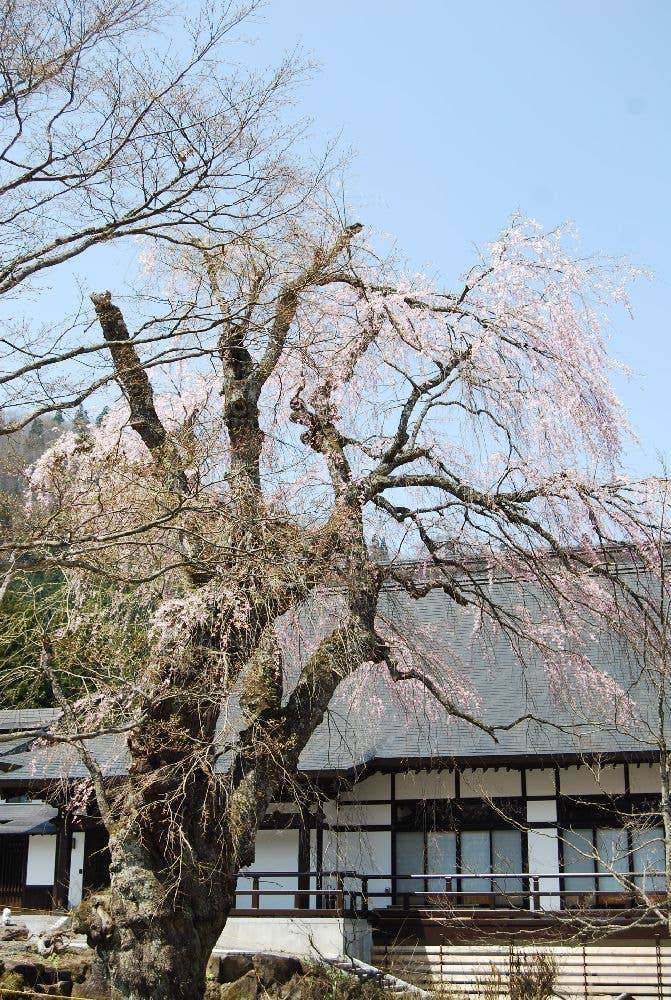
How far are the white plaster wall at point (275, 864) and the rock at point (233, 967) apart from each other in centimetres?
361

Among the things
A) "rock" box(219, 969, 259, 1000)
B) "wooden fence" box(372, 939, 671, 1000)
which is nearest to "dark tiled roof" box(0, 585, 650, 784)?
"wooden fence" box(372, 939, 671, 1000)

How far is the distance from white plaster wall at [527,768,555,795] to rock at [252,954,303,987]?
195 inches

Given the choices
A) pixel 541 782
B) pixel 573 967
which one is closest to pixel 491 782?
pixel 541 782

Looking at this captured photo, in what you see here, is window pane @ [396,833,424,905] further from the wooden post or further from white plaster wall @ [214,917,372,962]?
the wooden post

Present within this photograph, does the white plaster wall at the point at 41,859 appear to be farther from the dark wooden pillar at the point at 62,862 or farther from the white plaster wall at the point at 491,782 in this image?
the white plaster wall at the point at 491,782

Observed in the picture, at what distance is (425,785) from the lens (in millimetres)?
15859

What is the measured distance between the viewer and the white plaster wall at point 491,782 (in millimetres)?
15414

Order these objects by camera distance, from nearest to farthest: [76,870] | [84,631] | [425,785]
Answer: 1. [84,631]
2. [425,785]
3. [76,870]

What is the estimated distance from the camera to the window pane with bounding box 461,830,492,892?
595 inches

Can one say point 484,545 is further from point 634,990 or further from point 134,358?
point 634,990

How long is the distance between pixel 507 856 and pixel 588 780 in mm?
1571

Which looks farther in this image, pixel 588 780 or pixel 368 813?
pixel 368 813

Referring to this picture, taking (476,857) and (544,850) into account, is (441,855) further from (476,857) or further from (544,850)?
(544,850)

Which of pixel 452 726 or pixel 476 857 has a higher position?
pixel 452 726
